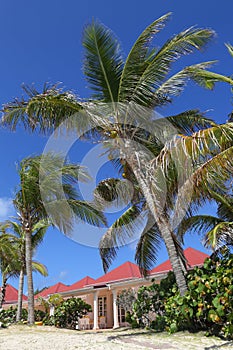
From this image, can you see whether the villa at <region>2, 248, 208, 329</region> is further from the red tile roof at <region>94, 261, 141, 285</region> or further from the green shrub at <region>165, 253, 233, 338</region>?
the green shrub at <region>165, 253, 233, 338</region>

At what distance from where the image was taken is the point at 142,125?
10.3 m

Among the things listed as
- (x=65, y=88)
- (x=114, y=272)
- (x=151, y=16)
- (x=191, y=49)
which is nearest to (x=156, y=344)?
(x=65, y=88)

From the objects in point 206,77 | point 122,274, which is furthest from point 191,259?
point 206,77

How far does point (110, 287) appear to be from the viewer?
19.1 m

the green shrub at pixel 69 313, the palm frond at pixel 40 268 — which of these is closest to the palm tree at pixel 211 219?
the green shrub at pixel 69 313

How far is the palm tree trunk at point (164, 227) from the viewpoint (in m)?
8.14

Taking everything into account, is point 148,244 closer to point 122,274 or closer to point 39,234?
point 39,234

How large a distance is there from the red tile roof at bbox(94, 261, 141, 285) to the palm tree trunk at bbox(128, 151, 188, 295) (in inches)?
437

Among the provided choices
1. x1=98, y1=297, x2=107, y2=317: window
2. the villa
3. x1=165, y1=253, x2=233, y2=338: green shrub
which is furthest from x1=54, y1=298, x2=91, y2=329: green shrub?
x1=165, y1=253, x2=233, y2=338: green shrub

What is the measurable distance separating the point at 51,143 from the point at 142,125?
2.83m

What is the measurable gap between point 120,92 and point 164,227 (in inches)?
158

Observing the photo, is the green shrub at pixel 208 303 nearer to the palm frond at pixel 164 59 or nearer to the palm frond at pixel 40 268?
the palm frond at pixel 164 59

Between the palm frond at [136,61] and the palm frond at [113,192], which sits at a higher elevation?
the palm frond at [136,61]

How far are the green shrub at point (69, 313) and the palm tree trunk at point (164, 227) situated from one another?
816 centimetres
